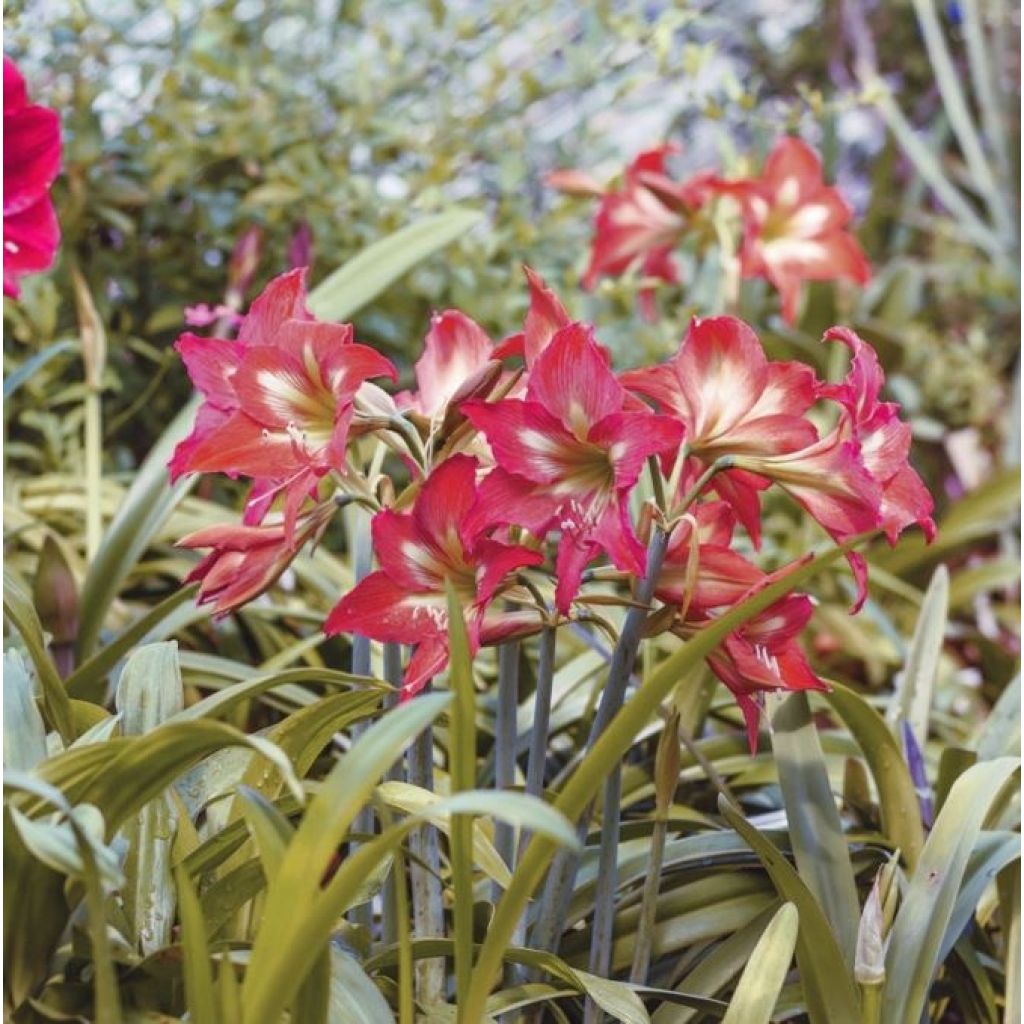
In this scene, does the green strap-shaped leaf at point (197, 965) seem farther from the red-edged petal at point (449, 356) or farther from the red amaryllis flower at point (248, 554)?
the red-edged petal at point (449, 356)

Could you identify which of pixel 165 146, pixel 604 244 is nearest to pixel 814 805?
pixel 604 244

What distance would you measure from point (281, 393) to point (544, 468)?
0.51ft

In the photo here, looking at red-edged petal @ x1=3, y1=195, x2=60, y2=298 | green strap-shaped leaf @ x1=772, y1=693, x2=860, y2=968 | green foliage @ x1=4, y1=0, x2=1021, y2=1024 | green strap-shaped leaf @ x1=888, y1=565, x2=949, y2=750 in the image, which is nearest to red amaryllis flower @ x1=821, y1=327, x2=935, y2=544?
green foliage @ x1=4, y1=0, x2=1021, y2=1024

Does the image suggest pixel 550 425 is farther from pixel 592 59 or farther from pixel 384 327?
pixel 592 59

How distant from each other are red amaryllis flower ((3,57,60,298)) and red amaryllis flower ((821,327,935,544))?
58cm

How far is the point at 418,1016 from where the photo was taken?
2.55 feet

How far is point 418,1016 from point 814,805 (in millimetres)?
294

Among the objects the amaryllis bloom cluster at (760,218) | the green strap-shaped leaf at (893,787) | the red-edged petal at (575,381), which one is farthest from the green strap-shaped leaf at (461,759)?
the amaryllis bloom cluster at (760,218)

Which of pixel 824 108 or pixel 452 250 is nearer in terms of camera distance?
pixel 824 108

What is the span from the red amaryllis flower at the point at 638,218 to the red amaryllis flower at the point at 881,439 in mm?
859

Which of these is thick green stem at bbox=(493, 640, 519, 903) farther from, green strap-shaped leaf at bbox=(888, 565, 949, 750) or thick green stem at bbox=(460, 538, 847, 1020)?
green strap-shaped leaf at bbox=(888, 565, 949, 750)

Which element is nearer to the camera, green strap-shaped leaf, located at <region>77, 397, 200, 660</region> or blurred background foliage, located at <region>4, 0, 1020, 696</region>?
green strap-shaped leaf, located at <region>77, 397, 200, 660</region>

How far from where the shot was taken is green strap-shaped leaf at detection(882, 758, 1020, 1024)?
820mm

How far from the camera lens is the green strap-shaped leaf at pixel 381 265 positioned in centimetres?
134
